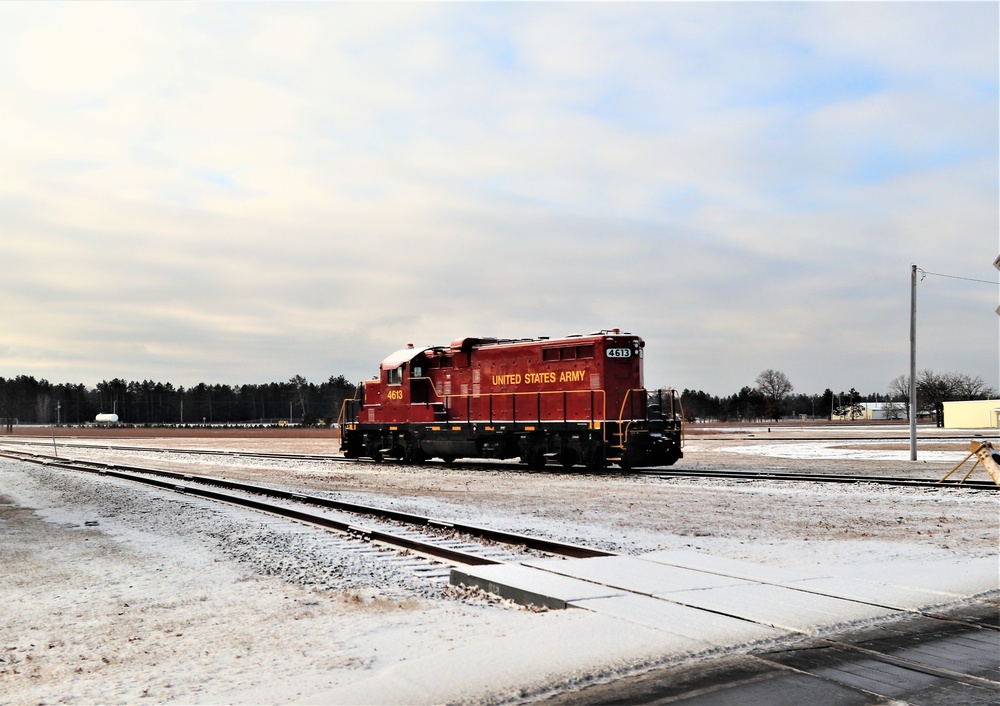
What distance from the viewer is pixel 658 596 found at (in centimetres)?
786

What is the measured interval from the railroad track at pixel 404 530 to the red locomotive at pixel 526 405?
33.5 ft

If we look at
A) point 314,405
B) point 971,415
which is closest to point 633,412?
point 971,415

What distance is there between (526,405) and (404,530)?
1523 centimetres

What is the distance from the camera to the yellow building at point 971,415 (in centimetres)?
7011

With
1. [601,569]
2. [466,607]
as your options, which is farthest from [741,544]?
[466,607]

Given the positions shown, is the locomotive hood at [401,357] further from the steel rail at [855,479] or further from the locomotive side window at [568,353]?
the steel rail at [855,479]

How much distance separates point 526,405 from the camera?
92.9ft

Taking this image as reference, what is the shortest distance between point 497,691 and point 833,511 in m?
11.6

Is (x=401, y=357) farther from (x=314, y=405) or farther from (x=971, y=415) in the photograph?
(x=314, y=405)

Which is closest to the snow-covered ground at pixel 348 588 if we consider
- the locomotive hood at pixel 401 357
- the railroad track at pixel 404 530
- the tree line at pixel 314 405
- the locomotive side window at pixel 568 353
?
the railroad track at pixel 404 530

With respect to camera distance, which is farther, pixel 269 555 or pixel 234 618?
pixel 269 555

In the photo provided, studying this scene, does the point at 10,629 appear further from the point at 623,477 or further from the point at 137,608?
the point at 623,477

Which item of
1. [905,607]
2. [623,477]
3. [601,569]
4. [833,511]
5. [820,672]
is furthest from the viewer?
[623,477]

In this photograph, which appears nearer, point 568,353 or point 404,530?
point 404,530
